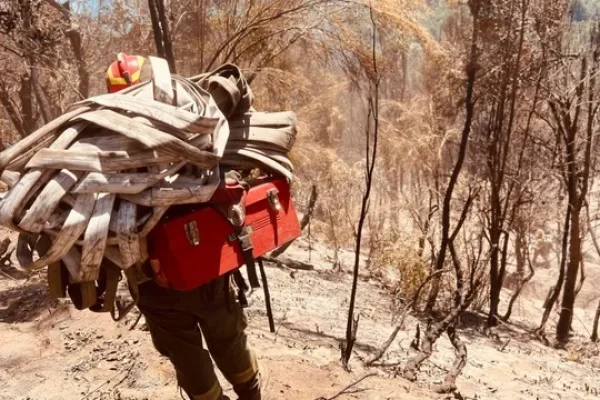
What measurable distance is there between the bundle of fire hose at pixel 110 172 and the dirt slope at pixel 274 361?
1806 millimetres

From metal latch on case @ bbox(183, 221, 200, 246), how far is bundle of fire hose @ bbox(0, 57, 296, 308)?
0.16m

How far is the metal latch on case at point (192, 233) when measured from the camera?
200cm

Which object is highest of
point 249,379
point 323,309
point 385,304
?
point 249,379

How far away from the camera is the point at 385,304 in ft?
26.8

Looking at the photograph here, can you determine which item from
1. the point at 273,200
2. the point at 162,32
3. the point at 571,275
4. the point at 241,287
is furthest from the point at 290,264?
the point at 273,200

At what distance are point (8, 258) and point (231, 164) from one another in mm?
5854

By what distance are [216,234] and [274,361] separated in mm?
1859

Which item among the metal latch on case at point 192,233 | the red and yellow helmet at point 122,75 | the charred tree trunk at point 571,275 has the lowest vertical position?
the charred tree trunk at point 571,275

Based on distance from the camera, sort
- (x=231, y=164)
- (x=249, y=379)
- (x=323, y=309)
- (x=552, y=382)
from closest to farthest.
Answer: (x=231, y=164) → (x=249, y=379) → (x=552, y=382) → (x=323, y=309)

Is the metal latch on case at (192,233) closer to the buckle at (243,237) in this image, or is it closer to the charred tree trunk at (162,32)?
the buckle at (243,237)

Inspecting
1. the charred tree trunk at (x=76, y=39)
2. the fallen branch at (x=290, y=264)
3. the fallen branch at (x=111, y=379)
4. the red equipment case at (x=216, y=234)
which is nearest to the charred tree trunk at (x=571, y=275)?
the fallen branch at (x=290, y=264)

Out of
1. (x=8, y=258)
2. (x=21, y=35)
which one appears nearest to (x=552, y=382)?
(x=8, y=258)

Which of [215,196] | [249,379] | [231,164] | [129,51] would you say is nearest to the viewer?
[215,196]

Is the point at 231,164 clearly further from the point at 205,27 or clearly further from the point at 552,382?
the point at 205,27
